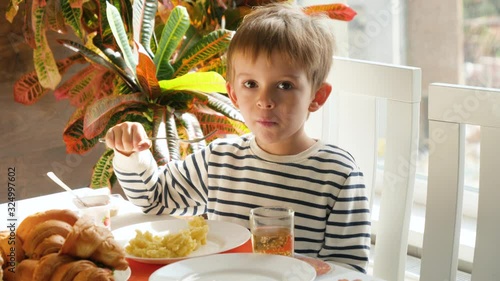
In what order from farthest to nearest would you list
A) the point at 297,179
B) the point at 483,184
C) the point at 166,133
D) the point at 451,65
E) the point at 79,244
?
the point at 451,65 → the point at 166,133 → the point at 297,179 → the point at 483,184 → the point at 79,244

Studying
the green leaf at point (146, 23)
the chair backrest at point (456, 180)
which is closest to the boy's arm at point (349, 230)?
the chair backrest at point (456, 180)

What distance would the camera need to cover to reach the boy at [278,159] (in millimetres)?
1525

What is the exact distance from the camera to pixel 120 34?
221 centimetres

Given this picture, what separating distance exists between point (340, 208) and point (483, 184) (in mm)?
283

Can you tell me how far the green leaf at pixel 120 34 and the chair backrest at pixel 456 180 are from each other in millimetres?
1000

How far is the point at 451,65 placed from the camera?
2.89 meters

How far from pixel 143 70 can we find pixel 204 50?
232 millimetres

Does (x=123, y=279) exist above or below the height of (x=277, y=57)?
below

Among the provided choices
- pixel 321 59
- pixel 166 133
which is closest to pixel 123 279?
pixel 321 59

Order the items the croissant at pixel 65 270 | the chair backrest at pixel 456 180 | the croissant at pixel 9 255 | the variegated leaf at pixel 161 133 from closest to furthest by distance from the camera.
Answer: the croissant at pixel 65 270 → the croissant at pixel 9 255 → the chair backrest at pixel 456 180 → the variegated leaf at pixel 161 133

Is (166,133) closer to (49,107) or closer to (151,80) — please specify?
(151,80)

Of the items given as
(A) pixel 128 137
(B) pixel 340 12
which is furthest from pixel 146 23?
(A) pixel 128 137

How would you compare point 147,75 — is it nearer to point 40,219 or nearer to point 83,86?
point 83,86

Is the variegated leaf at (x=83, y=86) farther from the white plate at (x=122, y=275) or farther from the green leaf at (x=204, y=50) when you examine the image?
the white plate at (x=122, y=275)
